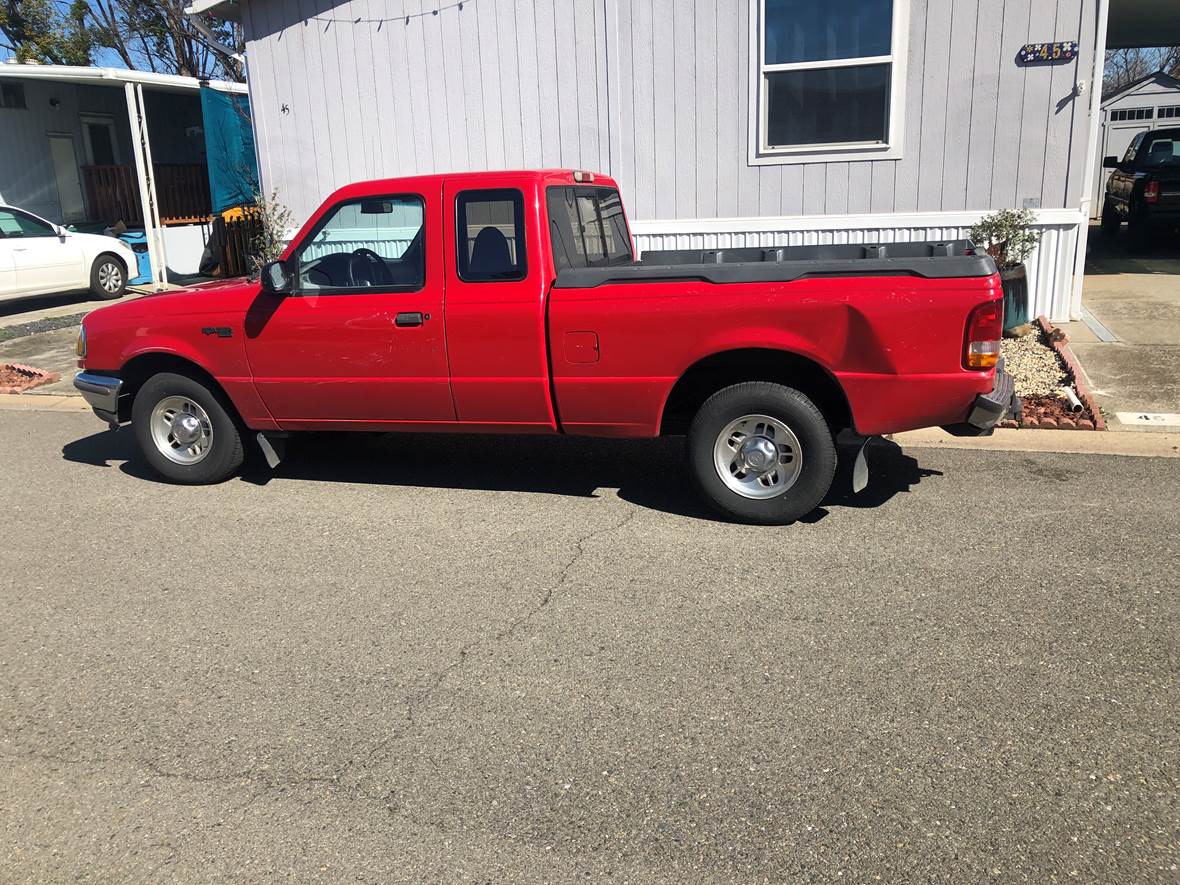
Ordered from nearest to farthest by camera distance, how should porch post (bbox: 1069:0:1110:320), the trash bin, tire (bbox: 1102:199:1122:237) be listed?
porch post (bbox: 1069:0:1110:320), the trash bin, tire (bbox: 1102:199:1122:237)

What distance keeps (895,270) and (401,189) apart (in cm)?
284

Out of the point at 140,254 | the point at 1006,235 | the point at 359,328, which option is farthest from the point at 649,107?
the point at 140,254

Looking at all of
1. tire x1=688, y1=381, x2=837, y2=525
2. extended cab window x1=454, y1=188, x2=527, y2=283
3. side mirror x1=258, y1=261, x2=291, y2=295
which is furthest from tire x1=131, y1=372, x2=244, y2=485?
tire x1=688, y1=381, x2=837, y2=525

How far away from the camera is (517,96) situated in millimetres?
11352

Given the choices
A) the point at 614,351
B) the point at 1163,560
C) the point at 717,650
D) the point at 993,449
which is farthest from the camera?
the point at 993,449

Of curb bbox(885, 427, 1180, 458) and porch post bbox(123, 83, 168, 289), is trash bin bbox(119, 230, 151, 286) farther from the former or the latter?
curb bbox(885, 427, 1180, 458)

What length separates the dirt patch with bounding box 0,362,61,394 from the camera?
10.2 m

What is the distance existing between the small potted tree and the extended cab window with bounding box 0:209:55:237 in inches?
503

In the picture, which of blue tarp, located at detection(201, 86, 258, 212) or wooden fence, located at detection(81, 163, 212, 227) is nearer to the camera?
blue tarp, located at detection(201, 86, 258, 212)

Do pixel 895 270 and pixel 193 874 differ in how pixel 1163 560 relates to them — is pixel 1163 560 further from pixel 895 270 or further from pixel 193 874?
pixel 193 874

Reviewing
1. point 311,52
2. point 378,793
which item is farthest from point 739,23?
point 378,793

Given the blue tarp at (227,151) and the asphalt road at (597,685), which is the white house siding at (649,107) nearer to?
the blue tarp at (227,151)

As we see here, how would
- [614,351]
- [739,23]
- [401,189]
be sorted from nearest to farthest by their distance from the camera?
[614,351] → [401,189] → [739,23]

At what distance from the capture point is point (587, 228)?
6.36m
